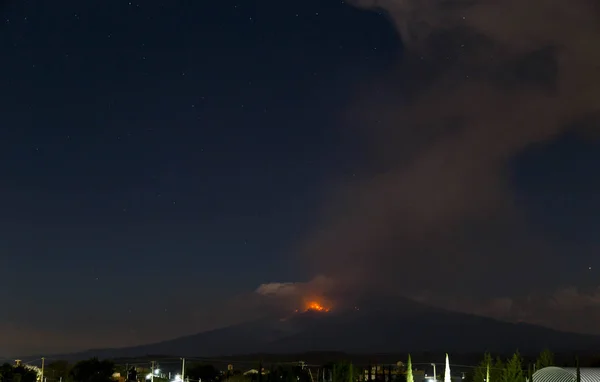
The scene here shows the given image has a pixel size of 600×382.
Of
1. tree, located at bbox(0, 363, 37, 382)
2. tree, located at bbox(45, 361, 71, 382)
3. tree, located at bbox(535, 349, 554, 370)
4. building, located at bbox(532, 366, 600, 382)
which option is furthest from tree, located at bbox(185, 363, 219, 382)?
building, located at bbox(532, 366, 600, 382)

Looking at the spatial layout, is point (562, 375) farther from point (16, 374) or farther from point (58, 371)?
point (58, 371)

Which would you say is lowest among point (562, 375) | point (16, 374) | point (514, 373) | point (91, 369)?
point (562, 375)

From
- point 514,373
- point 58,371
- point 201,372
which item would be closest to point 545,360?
point 514,373

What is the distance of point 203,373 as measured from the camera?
88.6m

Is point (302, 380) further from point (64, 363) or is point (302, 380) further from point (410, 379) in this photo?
point (64, 363)

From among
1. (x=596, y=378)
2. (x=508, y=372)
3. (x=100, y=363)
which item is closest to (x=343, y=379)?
(x=508, y=372)

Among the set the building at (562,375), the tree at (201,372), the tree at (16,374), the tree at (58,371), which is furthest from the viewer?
the tree at (201,372)

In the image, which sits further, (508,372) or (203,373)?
(203,373)

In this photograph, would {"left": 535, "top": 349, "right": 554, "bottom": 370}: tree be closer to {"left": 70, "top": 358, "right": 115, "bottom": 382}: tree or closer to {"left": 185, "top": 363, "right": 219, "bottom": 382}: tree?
{"left": 70, "top": 358, "right": 115, "bottom": 382}: tree

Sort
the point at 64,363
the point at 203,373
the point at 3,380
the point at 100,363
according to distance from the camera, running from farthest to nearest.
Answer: the point at 64,363 < the point at 203,373 < the point at 100,363 < the point at 3,380

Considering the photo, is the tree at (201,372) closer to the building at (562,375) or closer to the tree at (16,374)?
the tree at (16,374)

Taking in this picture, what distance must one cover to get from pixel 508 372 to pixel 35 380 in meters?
38.6

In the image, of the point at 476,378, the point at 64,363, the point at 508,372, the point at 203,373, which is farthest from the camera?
the point at 64,363

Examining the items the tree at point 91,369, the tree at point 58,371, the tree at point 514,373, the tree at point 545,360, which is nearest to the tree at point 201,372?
the tree at point 91,369
